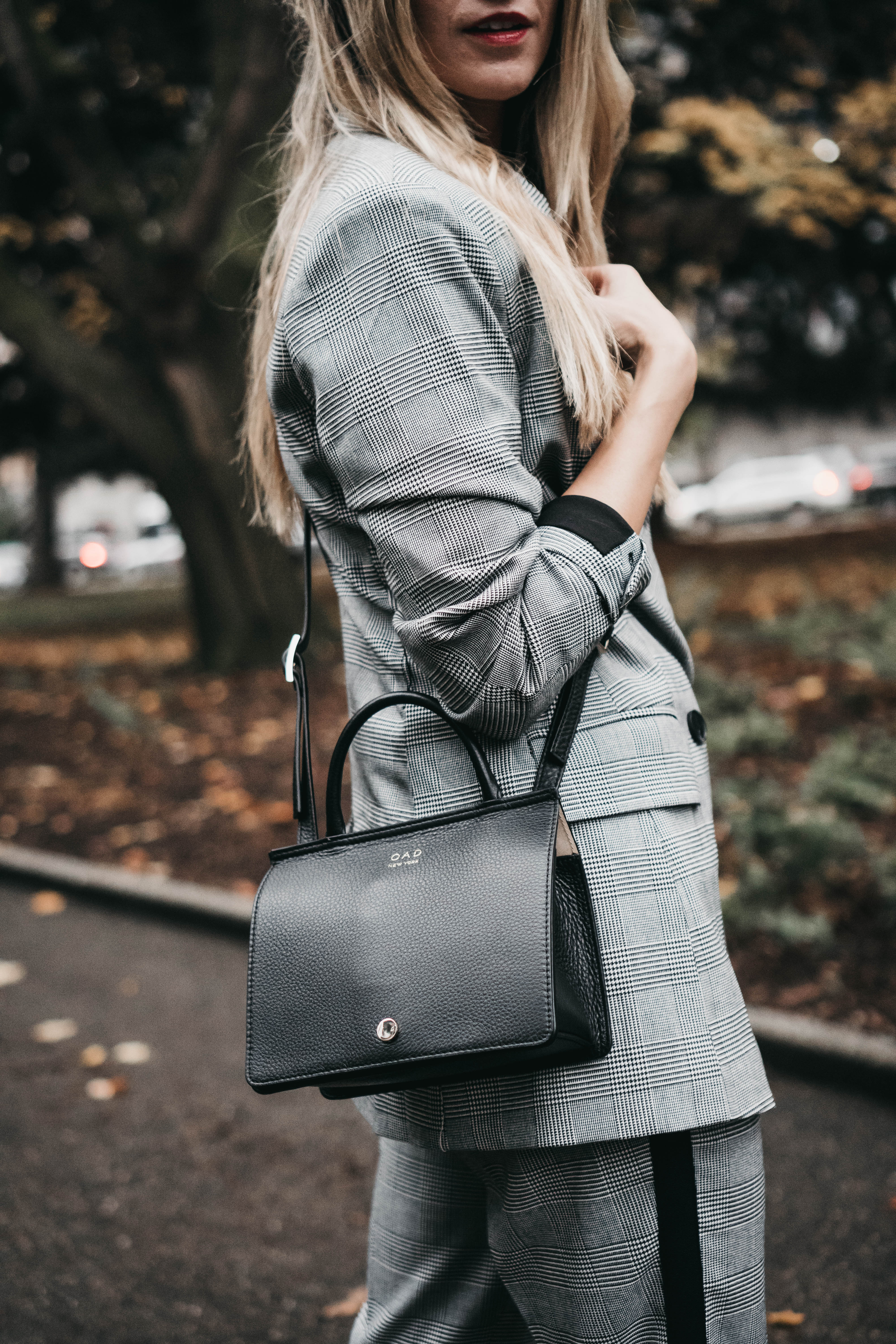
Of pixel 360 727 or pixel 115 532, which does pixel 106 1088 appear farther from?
pixel 115 532

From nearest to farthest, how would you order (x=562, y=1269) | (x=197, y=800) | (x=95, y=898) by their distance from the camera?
1. (x=562, y=1269)
2. (x=95, y=898)
3. (x=197, y=800)

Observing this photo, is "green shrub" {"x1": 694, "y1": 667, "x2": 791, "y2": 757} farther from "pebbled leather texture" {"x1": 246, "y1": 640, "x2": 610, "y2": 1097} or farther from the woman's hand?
"pebbled leather texture" {"x1": 246, "y1": 640, "x2": 610, "y2": 1097}

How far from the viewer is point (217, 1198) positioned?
3150mm

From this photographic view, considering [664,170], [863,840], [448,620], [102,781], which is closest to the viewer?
[448,620]

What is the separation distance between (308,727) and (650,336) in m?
0.61

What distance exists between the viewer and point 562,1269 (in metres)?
1.26

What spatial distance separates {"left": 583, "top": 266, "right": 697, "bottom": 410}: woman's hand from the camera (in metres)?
1.36

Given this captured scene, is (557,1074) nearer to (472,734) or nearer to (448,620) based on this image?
(472,734)

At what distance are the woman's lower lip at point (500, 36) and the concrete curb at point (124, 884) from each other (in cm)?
389

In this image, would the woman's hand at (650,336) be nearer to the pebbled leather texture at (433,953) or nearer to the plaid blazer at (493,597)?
the plaid blazer at (493,597)

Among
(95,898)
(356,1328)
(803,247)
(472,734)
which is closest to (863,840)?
(356,1328)

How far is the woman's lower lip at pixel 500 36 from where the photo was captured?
4.53ft

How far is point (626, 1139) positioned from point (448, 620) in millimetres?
574

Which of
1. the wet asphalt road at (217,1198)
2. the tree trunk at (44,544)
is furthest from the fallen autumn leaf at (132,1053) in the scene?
the tree trunk at (44,544)
